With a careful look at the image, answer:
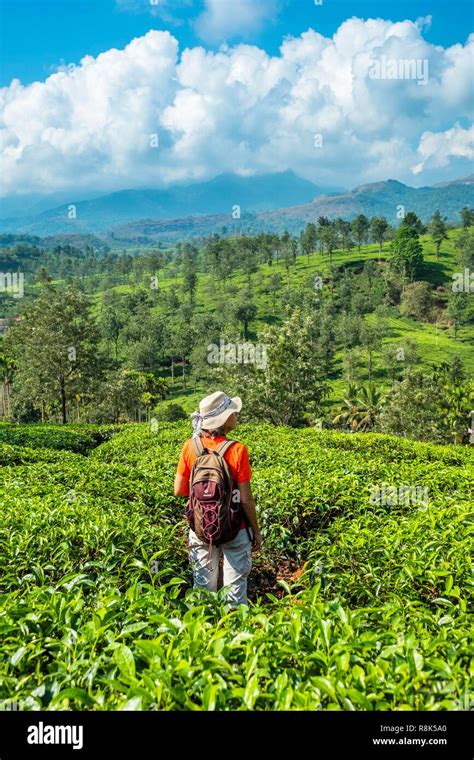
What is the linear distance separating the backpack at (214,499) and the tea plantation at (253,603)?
46 centimetres

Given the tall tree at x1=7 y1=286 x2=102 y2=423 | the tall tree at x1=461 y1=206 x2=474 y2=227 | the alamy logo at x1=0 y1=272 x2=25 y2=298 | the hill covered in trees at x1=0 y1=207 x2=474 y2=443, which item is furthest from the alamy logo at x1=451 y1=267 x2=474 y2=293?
the alamy logo at x1=0 y1=272 x2=25 y2=298

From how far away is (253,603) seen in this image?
14.6 ft

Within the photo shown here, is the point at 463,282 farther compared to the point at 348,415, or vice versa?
the point at 463,282

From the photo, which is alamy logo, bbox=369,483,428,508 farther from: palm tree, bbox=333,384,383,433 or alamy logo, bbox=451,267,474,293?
alamy logo, bbox=451,267,474,293

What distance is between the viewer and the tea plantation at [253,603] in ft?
8.50

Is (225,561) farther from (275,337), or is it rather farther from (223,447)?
(275,337)

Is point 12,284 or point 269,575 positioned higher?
point 12,284

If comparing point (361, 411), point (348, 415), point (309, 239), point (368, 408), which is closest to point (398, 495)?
point (368, 408)

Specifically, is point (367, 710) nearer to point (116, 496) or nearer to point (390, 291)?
point (116, 496)

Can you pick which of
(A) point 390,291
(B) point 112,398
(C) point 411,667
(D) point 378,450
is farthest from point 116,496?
(A) point 390,291

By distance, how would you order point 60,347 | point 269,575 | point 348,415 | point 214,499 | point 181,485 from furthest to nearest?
point 348,415
point 60,347
point 269,575
point 181,485
point 214,499

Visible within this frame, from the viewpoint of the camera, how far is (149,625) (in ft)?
10.6

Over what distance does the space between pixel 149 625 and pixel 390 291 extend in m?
98.1
